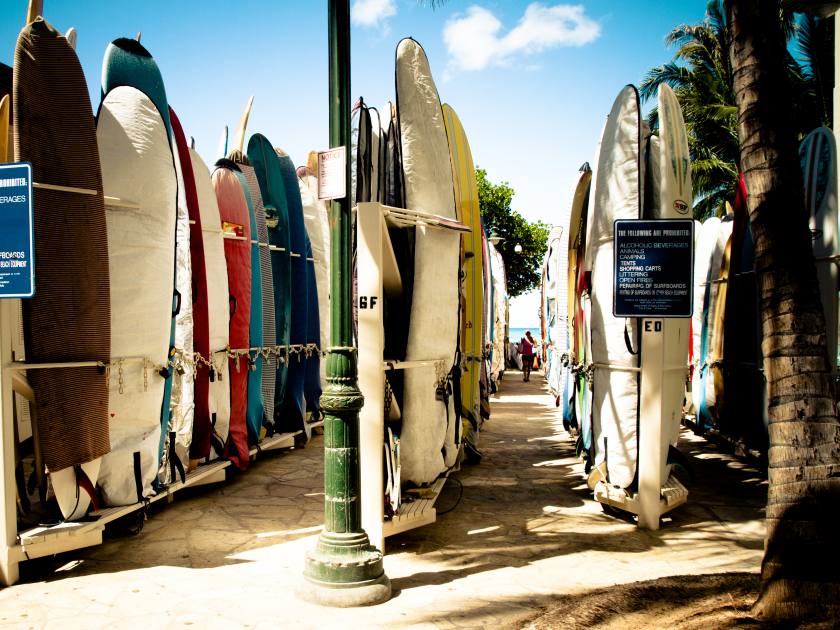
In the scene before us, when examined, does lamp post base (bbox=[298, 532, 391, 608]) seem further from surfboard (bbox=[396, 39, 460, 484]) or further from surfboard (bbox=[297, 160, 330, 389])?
surfboard (bbox=[297, 160, 330, 389])

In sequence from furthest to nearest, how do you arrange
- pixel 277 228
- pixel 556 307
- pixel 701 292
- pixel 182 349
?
pixel 556 307 → pixel 701 292 → pixel 277 228 → pixel 182 349

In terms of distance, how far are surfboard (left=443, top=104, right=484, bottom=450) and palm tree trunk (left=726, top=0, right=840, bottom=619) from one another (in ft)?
12.7

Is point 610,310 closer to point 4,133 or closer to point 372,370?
point 372,370

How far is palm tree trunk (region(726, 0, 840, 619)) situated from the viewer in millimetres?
3254

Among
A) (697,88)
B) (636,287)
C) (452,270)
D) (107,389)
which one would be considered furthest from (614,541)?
(697,88)

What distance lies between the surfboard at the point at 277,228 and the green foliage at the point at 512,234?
25.5m

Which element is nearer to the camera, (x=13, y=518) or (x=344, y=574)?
(x=344, y=574)

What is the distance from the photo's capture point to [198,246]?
6.33 meters

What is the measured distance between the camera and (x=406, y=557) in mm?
4859

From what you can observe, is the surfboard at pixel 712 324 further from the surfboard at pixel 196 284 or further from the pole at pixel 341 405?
the surfboard at pixel 196 284

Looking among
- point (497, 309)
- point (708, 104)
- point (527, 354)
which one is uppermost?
point (708, 104)

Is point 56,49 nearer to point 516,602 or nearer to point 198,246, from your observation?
point 198,246

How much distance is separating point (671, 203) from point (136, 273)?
414cm

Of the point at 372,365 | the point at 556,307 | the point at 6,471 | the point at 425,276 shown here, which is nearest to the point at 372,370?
the point at 372,365
